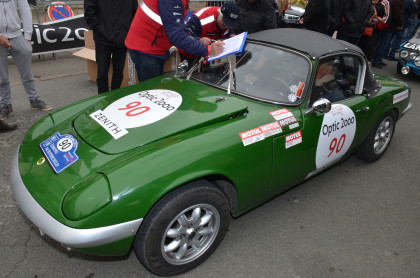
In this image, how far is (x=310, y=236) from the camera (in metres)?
2.60

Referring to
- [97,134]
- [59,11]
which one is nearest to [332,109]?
[97,134]

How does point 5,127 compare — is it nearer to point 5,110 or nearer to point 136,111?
point 5,110

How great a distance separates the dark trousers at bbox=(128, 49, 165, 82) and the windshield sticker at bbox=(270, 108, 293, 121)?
5.74ft

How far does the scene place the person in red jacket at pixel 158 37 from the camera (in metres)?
2.99

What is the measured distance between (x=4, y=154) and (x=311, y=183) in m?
3.34

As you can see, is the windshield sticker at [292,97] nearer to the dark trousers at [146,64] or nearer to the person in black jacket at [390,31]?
the dark trousers at [146,64]

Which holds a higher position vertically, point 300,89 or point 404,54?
point 300,89

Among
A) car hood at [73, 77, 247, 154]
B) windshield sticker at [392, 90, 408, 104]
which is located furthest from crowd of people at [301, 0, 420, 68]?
car hood at [73, 77, 247, 154]

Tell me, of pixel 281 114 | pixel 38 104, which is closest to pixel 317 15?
pixel 281 114

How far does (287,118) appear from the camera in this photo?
2.46 meters

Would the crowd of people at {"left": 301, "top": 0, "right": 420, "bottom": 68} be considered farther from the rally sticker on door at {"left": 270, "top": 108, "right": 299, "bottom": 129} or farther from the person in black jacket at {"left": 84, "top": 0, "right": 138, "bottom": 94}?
the rally sticker on door at {"left": 270, "top": 108, "right": 299, "bottom": 129}

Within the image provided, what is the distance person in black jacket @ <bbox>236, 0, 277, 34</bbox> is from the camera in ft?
14.9

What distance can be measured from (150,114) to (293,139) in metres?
1.11

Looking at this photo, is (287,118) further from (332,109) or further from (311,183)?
(311,183)
